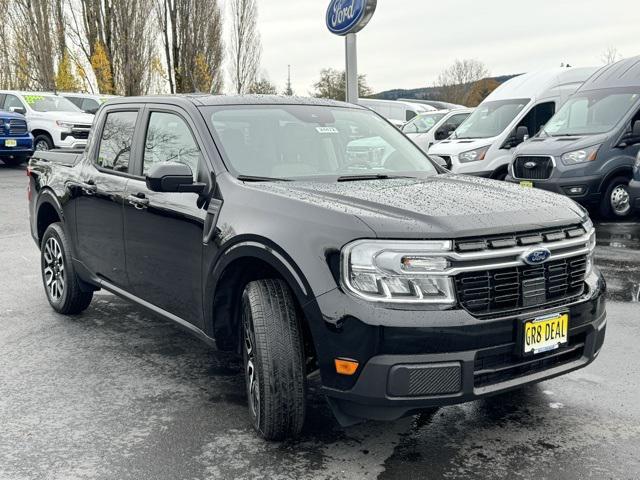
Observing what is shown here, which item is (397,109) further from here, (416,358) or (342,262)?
(416,358)

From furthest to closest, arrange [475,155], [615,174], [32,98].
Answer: [32,98]
[475,155]
[615,174]

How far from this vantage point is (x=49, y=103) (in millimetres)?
21109

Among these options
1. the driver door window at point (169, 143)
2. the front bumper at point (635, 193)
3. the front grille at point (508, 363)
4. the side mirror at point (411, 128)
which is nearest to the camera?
the front grille at point (508, 363)

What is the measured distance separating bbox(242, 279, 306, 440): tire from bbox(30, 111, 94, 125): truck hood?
17827 millimetres

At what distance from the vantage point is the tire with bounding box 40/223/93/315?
5.76 metres

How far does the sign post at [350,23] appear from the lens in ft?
35.0

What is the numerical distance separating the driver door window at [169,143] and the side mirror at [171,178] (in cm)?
25

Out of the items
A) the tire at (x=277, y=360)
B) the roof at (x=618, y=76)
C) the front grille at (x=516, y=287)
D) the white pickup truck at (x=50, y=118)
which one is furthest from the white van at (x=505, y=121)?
the white pickup truck at (x=50, y=118)

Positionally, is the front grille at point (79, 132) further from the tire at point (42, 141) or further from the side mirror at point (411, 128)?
the side mirror at point (411, 128)

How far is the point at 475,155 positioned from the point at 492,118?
1.33 m

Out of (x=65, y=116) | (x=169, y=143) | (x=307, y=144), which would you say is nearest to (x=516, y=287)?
(x=307, y=144)

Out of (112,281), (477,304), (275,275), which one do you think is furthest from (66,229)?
(477,304)

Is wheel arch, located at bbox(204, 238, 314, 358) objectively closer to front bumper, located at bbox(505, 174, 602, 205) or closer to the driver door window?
the driver door window

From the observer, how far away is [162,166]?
394 centimetres
